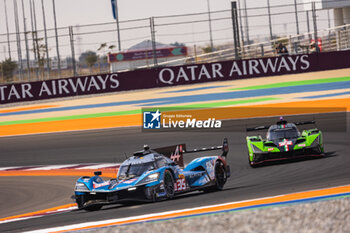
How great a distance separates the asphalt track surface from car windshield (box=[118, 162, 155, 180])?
1.52ft

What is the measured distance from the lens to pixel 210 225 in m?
3.50

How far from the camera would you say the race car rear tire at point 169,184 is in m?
9.01

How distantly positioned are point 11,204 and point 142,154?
2879 mm

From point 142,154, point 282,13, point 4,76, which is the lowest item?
point 142,154

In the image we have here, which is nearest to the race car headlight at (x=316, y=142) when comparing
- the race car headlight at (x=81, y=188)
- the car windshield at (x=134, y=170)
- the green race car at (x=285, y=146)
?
the green race car at (x=285, y=146)

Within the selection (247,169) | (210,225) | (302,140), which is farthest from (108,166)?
(210,225)

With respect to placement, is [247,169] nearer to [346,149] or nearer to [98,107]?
[346,149]

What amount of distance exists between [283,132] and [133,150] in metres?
5.11

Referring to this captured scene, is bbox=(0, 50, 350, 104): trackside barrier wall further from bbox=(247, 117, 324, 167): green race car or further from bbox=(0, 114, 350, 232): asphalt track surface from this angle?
bbox=(247, 117, 324, 167): green race car

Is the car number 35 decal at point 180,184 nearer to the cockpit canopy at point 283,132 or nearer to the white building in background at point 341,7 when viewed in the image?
the cockpit canopy at point 283,132

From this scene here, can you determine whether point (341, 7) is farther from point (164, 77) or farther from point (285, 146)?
point (285, 146)

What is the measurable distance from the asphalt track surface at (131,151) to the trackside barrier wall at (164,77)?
4034 millimetres

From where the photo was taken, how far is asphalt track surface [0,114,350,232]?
787cm

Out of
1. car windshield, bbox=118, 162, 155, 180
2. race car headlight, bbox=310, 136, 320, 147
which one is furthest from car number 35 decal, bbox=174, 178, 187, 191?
race car headlight, bbox=310, 136, 320, 147
